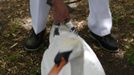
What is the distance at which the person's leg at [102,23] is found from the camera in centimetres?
318

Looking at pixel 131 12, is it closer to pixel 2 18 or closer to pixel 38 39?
pixel 38 39

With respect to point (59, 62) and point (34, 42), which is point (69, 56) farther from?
point (34, 42)

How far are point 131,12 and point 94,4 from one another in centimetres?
85

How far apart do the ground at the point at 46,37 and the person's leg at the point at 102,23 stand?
79 millimetres

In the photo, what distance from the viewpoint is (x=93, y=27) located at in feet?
11.0

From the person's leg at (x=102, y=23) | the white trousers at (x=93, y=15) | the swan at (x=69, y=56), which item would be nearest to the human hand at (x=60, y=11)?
the swan at (x=69, y=56)

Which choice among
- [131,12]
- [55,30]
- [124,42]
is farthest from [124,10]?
[55,30]

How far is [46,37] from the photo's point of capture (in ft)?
11.4

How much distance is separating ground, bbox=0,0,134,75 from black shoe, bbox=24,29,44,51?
41mm

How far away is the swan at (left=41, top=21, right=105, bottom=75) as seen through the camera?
2091mm

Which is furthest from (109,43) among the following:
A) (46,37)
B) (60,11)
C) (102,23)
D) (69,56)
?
(69,56)

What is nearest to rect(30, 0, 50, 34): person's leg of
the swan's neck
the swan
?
the swan

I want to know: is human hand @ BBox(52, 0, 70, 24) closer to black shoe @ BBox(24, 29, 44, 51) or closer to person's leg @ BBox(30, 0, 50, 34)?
person's leg @ BBox(30, 0, 50, 34)

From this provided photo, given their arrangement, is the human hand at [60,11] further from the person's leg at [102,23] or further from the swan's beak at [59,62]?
the person's leg at [102,23]
